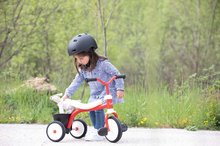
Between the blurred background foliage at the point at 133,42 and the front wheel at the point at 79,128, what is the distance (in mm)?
1122

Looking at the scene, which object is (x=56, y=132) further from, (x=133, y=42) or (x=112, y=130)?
(x=133, y=42)

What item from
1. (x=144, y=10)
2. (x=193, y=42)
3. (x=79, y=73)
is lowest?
(x=79, y=73)

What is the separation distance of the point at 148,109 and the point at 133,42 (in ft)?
36.8

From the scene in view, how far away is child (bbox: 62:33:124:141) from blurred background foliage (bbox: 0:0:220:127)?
3.68 ft

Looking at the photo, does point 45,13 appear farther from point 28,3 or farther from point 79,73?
point 79,73

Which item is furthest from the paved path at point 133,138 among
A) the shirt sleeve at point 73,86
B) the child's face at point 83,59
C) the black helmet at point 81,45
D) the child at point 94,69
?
the black helmet at point 81,45

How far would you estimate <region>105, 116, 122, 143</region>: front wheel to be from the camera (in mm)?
6281

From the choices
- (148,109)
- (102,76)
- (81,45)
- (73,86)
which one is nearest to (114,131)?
(102,76)

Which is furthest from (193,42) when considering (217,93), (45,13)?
(217,93)

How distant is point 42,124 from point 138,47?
11.7m

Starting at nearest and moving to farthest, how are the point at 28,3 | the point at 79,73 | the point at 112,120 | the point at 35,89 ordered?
the point at 112,120 → the point at 79,73 → the point at 35,89 → the point at 28,3

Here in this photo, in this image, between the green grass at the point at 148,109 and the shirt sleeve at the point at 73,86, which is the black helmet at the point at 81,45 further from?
the green grass at the point at 148,109

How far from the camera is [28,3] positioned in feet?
41.2

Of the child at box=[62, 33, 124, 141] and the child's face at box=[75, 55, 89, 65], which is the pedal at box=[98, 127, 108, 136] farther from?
the child's face at box=[75, 55, 89, 65]
